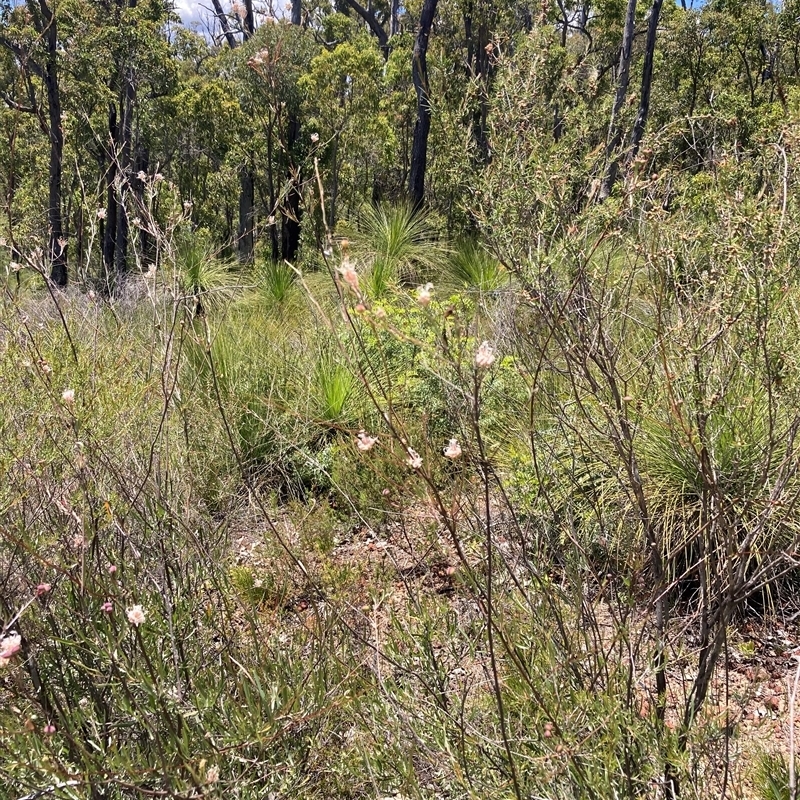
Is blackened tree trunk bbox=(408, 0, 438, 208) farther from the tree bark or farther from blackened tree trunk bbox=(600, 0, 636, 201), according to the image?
the tree bark

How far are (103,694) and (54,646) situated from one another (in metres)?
0.24

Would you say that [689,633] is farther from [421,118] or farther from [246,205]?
[246,205]

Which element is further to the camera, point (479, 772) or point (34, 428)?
point (34, 428)

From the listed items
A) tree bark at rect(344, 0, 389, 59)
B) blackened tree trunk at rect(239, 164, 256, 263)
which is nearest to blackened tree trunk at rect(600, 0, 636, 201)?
blackened tree trunk at rect(239, 164, 256, 263)

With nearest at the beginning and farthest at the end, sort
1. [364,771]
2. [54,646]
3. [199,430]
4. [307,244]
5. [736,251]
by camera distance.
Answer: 1. [736,251]
2. [364,771]
3. [54,646]
4. [199,430]
5. [307,244]

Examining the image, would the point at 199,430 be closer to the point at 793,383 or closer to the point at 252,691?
the point at 252,691

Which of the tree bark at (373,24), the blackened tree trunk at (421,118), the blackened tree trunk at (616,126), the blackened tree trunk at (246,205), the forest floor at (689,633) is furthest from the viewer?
the tree bark at (373,24)

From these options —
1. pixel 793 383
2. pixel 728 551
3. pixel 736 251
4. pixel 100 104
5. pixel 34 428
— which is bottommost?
pixel 728 551

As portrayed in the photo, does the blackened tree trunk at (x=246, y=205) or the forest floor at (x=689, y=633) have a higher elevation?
the blackened tree trunk at (x=246, y=205)

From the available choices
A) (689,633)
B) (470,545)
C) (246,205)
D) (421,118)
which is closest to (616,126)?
(470,545)

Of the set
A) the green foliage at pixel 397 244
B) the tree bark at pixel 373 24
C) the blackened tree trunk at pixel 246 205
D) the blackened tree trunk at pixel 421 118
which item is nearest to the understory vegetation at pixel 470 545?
the green foliage at pixel 397 244

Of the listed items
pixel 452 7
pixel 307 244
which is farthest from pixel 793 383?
pixel 452 7

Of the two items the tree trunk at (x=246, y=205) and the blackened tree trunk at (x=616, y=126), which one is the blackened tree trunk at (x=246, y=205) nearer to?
the tree trunk at (x=246, y=205)

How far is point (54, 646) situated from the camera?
1.85 m
